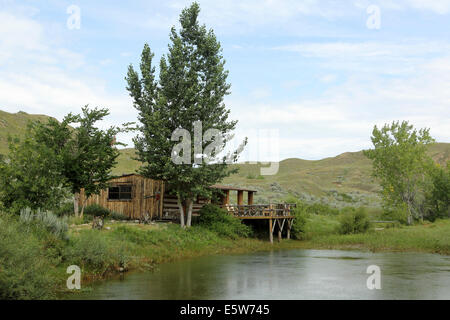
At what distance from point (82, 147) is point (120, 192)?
7.93 meters

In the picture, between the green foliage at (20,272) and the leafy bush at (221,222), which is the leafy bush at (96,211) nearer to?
the leafy bush at (221,222)

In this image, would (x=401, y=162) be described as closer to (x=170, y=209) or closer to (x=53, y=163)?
(x=170, y=209)

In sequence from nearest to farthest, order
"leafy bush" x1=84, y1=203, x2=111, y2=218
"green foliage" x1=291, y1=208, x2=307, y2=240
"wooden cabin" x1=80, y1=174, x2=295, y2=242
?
"leafy bush" x1=84, y1=203, x2=111, y2=218, "wooden cabin" x1=80, y1=174, x2=295, y2=242, "green foliage" x1=291, y1=208, x2=307, y2=240

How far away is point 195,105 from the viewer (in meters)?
27.1

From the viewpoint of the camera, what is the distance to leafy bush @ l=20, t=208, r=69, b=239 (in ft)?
52.3

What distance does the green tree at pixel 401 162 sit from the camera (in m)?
43.7

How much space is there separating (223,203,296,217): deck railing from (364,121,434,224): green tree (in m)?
16.2

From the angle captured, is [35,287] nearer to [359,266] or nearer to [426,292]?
[426,292]

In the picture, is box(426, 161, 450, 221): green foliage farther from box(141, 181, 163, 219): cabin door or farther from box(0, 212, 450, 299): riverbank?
box(141, 181, 163, 219): cabin door

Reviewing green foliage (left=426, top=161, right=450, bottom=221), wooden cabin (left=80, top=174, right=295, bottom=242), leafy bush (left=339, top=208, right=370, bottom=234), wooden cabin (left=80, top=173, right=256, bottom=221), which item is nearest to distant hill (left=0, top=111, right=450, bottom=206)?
green foliage (left=426, top=161, right=450, bottom=221)

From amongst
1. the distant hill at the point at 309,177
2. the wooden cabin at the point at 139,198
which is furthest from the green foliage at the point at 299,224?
the distant hill at the point at 309,177
